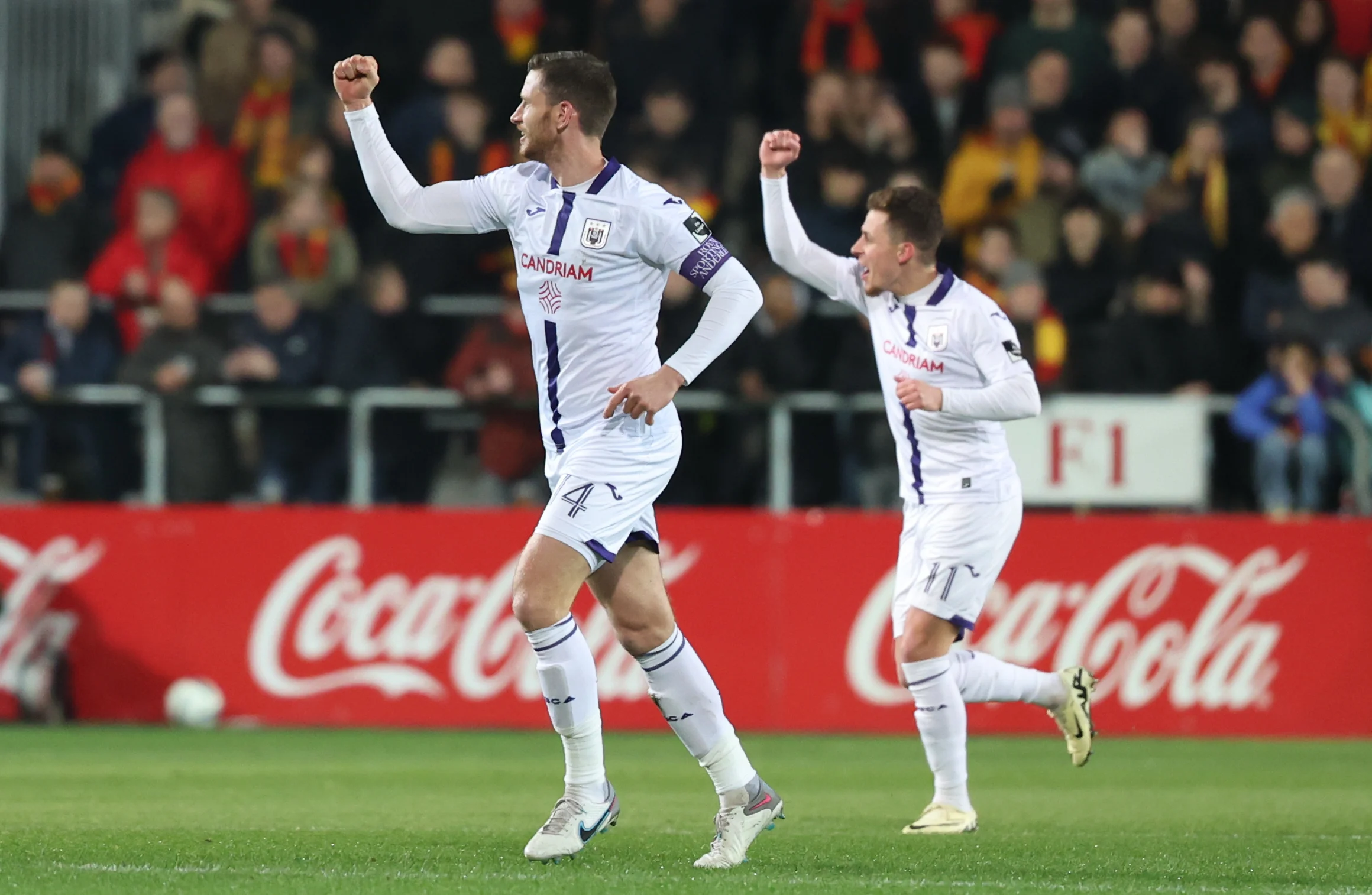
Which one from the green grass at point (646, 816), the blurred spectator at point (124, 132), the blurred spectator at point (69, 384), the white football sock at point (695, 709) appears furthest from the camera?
the blurred spectator at point (124, 132)

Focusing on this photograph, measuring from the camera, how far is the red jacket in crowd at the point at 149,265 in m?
14.7

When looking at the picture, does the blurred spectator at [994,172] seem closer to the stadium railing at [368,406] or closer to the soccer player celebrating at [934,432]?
the stadium railing at [368,406]

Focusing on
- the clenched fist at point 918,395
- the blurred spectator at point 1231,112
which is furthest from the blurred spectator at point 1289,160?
the clenched fist at point 918,395

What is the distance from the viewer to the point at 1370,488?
13.9 m

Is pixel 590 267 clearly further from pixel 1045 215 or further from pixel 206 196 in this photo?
pixel 206 196

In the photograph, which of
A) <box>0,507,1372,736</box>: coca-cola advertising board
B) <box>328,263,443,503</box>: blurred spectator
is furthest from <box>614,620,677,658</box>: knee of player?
<box>328,263,443,503</box>: blurred spectator

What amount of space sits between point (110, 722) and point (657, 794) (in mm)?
5134

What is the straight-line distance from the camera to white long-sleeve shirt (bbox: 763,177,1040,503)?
853 cm

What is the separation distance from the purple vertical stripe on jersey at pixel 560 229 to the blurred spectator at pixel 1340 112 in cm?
1010

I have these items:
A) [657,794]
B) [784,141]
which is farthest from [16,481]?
[784,141]

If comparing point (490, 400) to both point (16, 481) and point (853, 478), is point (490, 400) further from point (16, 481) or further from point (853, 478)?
point (16, 481)

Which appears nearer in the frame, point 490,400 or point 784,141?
point 784,141

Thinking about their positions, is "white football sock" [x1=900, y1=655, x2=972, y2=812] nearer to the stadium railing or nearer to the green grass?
the green grass

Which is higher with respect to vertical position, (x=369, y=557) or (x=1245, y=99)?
(x=1245, y=99)
